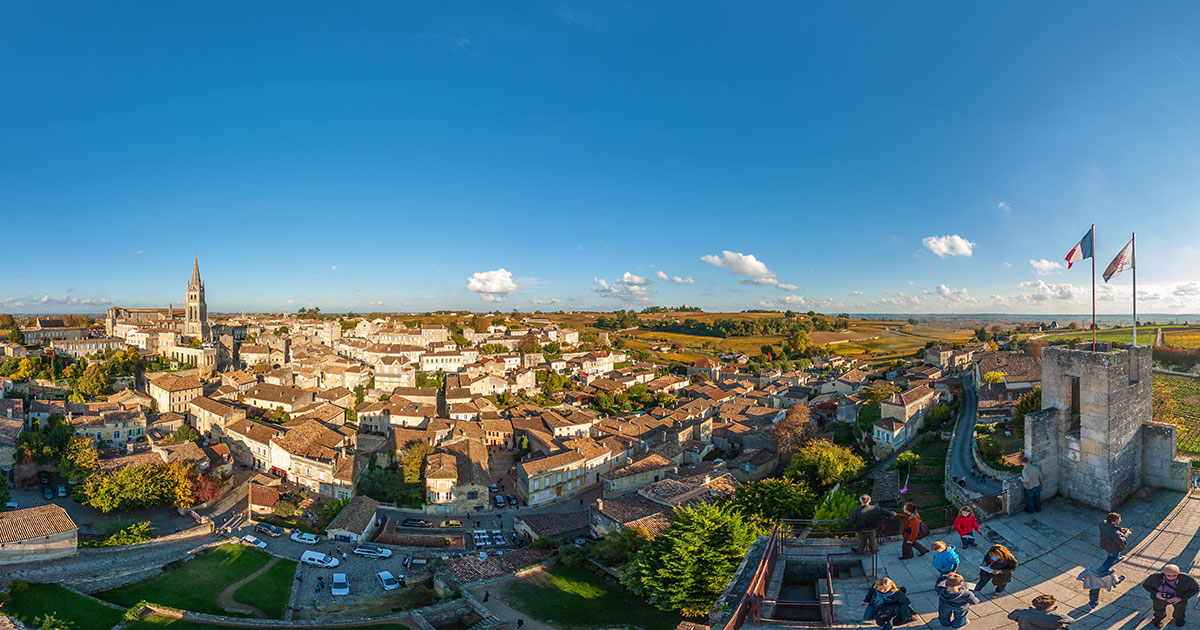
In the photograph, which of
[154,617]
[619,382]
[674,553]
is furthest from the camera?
[619,382]

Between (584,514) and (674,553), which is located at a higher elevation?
(674,553)

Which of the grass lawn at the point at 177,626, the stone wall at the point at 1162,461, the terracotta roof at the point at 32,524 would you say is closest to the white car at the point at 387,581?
the grass lawn at the point at 177,626

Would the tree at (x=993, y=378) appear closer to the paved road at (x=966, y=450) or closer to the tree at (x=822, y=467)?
the paved road at (x=966, y=450)

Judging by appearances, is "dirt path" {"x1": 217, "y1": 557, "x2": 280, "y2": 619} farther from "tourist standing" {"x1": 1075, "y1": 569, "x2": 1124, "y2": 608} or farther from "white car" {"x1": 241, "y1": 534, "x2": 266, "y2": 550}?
"tourist standing" {"x1": 1075, "y1": 569, "x2": 1124, "y2": 608}

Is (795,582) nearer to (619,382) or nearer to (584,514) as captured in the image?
(584,514)

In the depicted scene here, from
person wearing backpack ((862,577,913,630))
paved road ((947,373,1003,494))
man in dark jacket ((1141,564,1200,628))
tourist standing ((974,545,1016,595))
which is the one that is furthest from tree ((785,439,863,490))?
person wearing backpack ((862,577,913,630))

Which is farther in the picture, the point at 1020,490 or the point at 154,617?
the point at 154,617

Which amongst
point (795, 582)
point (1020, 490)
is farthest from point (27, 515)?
point (1020, 490)

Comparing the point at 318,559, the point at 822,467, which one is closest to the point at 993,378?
the point at 822,467
